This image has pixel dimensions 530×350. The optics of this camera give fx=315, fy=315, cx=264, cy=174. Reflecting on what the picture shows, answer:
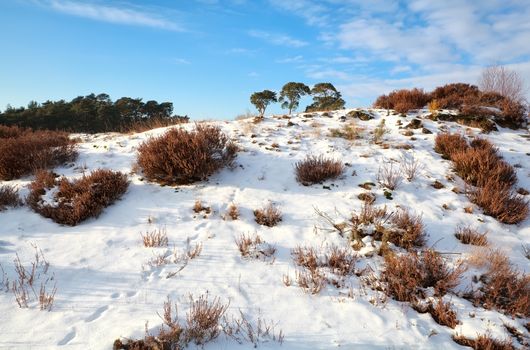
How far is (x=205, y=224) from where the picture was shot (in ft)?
15.9

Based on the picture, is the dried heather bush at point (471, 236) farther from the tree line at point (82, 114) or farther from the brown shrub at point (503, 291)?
the tree line at point (82, 114)

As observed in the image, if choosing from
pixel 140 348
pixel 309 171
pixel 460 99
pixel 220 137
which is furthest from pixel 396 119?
pixel 140 348

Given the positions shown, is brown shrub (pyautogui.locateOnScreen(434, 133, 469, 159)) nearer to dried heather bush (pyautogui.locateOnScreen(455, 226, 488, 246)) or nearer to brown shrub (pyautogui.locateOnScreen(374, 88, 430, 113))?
dried heather bush (pyautogui.locateOnScreen(455, 226, 488, 246))

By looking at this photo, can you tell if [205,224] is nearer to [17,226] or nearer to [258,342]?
[258,342]

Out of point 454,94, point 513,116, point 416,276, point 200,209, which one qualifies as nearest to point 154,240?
point 200,209

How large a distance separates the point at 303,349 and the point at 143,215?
3357mm

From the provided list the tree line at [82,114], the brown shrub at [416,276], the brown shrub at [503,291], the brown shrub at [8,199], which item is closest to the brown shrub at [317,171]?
the brown shrub at [416,276]

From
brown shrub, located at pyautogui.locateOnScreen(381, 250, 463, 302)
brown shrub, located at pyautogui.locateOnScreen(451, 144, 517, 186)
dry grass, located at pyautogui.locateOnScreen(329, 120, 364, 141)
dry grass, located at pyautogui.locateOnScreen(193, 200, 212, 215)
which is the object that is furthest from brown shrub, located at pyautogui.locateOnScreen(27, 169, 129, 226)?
brown shrub, located at pyautogui.locateOnScreen(451, 144, 517, 186)

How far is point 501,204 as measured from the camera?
4.80 m

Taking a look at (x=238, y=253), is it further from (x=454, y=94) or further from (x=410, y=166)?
(x=454, y=94)

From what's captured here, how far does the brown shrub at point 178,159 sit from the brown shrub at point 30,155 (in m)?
2.09

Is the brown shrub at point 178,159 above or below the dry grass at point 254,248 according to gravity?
above

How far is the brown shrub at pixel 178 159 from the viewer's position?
5.80 metres

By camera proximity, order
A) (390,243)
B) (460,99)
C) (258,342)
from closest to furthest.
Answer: (258,342)
(390,243)
(460,99)
